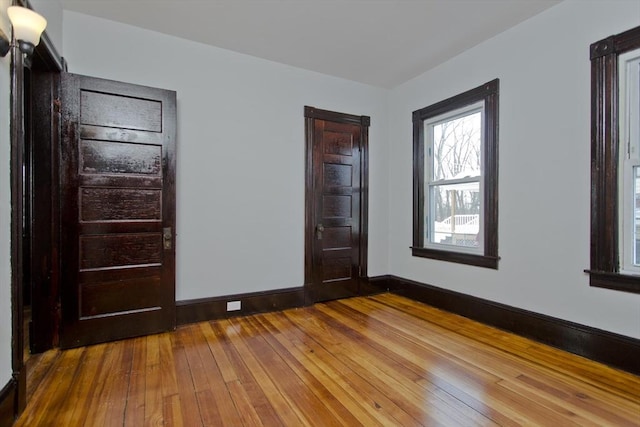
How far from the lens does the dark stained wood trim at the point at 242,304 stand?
3.17 m

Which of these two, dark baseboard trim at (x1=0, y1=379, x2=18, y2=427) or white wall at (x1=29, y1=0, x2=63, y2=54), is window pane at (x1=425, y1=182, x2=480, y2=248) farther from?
white wall at (x1=29, y1=0, x2=63, y2=54)

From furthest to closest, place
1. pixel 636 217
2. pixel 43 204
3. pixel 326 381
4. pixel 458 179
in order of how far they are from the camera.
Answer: pixel 458 179
pixel 43 204
pixel 636 217
pixel 326 381

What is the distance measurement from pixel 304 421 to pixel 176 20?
3280 millimetres

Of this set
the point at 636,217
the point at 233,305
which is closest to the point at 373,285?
the point at 233,305

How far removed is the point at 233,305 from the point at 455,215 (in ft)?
8.74

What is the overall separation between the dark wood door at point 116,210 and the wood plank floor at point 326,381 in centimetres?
27

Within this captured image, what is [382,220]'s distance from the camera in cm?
448

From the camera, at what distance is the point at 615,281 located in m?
2.32

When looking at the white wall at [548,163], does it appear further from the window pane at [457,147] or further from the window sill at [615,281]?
the window pane at [457,147]

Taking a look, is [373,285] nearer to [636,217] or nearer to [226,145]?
[226,145]

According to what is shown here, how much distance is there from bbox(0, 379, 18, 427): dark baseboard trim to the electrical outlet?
1.77 meters

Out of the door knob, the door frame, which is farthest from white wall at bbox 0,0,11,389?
the door knob

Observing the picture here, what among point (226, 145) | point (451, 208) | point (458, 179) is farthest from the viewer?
point (451, 208)

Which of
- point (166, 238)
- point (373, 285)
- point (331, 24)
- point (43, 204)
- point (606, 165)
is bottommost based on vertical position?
point (373, 285)
